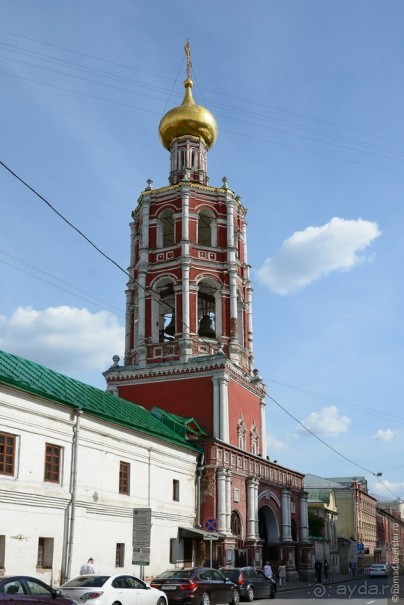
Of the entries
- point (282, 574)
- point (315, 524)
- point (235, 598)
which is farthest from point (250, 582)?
point (315, 524)

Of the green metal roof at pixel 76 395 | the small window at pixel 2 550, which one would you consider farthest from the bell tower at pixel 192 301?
the small window at pixel 2 550

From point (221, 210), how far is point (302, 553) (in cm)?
2090

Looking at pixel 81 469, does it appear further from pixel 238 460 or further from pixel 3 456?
pixel 238 460

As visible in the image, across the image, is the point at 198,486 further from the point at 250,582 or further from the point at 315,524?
the point at 315,524

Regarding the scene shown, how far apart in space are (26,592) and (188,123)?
34803 mm

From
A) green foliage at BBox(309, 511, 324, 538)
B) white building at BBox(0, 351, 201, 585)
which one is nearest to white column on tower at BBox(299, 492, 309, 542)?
white building at BBox(0, 351, 201, 585)

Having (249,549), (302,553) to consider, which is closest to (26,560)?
(249,549)

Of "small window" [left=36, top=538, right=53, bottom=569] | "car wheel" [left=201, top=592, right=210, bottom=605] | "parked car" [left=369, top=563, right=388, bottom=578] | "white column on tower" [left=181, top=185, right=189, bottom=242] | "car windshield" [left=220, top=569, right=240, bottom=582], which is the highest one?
"white column on tower" [left=181, top=185, right=189, bottom=242]

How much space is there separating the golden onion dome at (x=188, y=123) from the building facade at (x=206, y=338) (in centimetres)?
7

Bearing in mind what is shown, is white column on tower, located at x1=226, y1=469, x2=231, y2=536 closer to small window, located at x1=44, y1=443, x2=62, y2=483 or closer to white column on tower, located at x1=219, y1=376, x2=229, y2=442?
white column on tower, located at x1=219, y1=376, x2=229, y2=442

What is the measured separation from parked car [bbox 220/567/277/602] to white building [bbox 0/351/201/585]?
3246mm

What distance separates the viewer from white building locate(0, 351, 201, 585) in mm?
20781

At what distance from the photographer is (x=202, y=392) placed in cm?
3775

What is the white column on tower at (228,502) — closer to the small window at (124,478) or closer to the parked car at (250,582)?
the parked car at (250,582)
